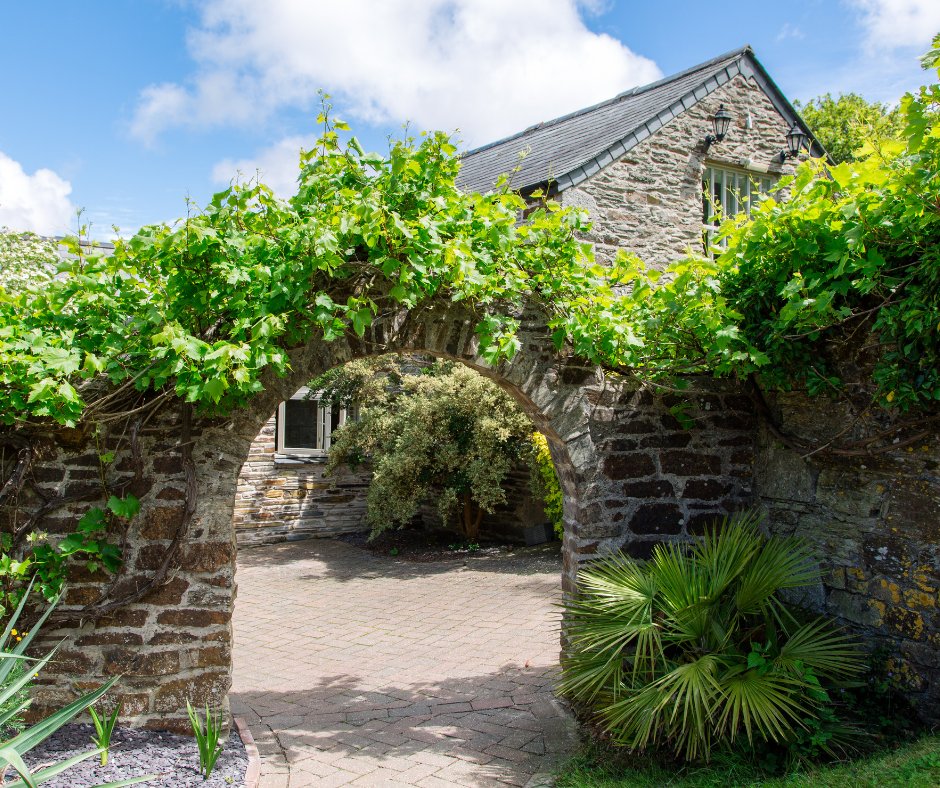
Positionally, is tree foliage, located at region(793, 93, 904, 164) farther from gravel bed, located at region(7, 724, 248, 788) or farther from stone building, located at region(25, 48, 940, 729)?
gravel bed, located at region(7, 724, 248, 788)

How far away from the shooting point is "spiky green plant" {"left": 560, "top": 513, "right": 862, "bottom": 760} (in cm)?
392

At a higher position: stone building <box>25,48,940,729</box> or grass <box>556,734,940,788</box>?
stone building <box>25,48,940,729</box>

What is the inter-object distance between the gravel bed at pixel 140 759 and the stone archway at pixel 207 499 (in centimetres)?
14

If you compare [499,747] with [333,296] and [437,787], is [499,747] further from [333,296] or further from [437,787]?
[333,296]

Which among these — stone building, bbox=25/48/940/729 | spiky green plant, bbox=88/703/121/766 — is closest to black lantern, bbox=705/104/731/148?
stone building, bbox=25/48/940/729

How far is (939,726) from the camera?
4.00m

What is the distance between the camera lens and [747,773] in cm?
383

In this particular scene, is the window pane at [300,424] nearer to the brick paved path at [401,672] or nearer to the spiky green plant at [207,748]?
the brick paved path at [401,672]

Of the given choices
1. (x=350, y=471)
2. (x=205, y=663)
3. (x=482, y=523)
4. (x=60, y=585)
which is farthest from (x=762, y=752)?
(x=350, y=471)

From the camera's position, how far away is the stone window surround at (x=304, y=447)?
12.2 meters

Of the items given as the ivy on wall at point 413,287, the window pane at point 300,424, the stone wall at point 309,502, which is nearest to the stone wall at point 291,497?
the stone wall at point 309,502

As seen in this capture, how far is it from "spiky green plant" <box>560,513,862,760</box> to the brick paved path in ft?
2.07

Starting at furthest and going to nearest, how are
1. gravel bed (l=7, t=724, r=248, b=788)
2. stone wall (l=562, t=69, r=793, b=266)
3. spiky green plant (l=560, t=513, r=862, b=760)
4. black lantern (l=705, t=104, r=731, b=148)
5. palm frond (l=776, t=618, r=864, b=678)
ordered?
black lantern (l=705, t=104, r=731, b=148) < stone wall (l=562, t=69, r=793, b=266) < palm frond (l=776, t=618, r=864, b=678) < spiky green plant (l=560, t=513, r=862, b=760) < gravel bed (l=7, t=724, r=248, b=788)

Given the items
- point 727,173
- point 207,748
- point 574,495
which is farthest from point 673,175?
point 207,748
